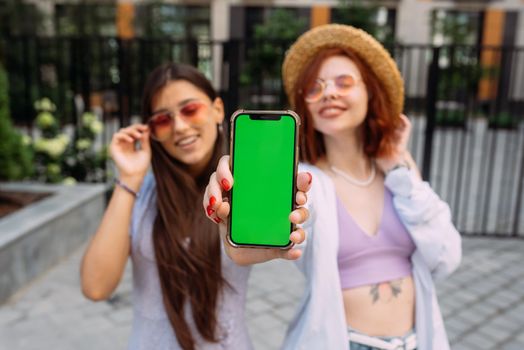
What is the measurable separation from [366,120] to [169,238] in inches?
34.1

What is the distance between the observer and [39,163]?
5.98 meters

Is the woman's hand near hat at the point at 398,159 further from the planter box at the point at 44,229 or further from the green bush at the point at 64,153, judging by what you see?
the green bush at the point at 64,153

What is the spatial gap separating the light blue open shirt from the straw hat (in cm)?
33

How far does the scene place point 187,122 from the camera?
1.74 meters

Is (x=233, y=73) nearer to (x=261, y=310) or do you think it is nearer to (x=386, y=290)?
(x=261, y=310)

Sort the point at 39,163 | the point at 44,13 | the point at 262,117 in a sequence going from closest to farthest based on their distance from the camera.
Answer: the point at 262,117 → the point at 39,163 → the point at 44,13

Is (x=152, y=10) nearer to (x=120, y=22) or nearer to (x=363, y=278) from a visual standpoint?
(x=120, y=22)

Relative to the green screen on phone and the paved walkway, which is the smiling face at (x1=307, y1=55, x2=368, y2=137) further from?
the paved walkway

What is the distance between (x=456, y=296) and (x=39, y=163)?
474cm

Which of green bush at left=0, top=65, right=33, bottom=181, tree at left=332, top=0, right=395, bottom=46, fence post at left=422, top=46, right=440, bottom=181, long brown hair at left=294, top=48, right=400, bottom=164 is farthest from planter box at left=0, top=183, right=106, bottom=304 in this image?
tree at left=332, top=0, right=395, bottom=46

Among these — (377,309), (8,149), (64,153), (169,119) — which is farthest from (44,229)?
(377,309)

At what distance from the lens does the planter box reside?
3.99 metres

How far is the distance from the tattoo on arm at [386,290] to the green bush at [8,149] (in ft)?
14.0

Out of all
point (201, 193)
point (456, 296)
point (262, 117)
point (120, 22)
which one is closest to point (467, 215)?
point (456, 296)
